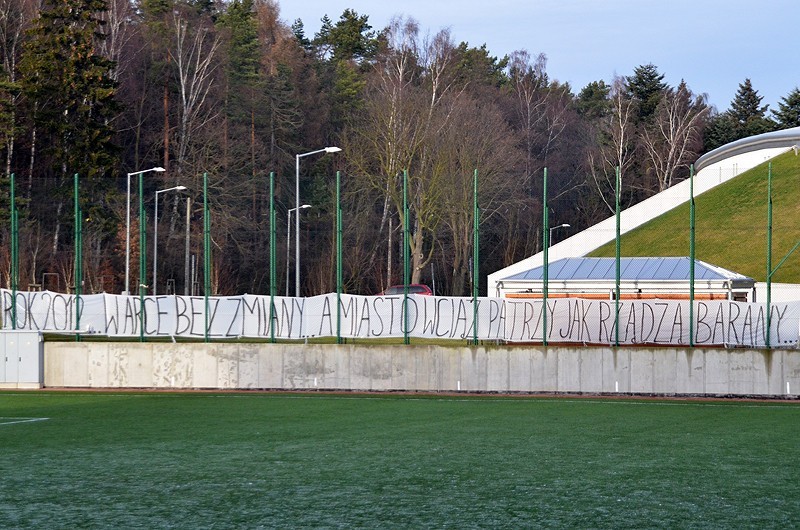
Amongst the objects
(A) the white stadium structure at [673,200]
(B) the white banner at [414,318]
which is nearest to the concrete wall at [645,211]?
(A) the white stadium structure at [673,200]

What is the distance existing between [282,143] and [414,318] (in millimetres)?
54253

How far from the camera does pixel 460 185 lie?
63719 mm

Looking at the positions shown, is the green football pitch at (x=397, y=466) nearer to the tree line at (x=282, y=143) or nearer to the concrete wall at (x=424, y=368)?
the concrete wall at (x=424, y=368)

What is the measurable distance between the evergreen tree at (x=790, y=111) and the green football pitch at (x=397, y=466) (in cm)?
6963

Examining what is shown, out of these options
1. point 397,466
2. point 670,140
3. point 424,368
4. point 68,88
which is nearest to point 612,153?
point 670,140

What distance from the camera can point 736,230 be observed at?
58375 mm

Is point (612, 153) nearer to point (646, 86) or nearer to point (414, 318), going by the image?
point (646, 86)

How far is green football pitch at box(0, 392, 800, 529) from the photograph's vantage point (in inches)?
455

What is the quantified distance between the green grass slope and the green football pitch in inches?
1188

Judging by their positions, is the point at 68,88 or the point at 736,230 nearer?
the point at 736,230

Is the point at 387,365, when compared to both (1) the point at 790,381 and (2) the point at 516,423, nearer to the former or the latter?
(2) the point at 516,423

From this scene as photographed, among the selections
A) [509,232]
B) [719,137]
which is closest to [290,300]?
[509,232]

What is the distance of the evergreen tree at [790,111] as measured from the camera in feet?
289

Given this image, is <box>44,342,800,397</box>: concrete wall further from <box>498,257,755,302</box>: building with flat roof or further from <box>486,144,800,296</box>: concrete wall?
<box>486,144,800,296</box>: concrete wall
